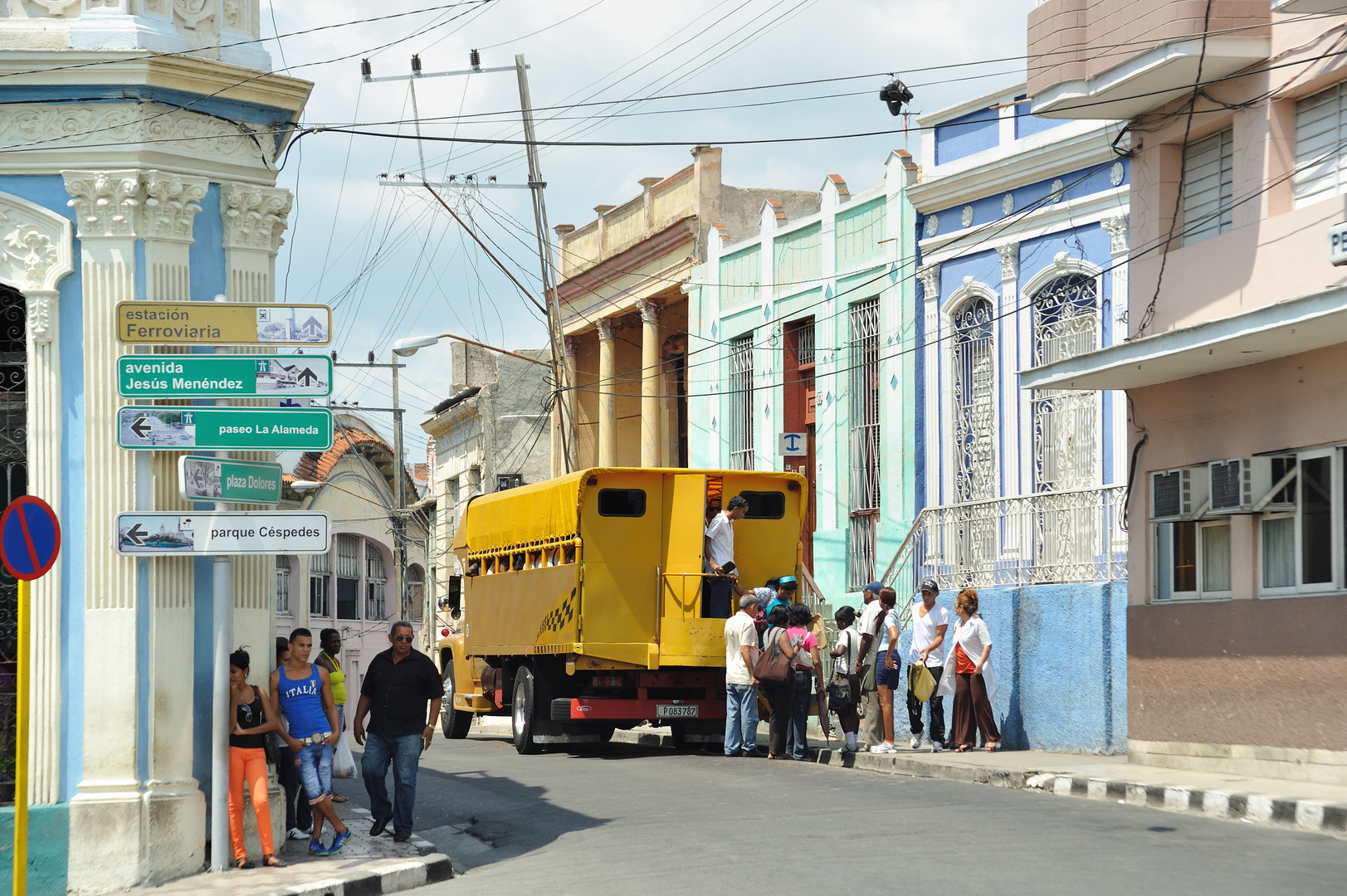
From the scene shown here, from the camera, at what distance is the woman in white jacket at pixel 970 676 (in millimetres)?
16859

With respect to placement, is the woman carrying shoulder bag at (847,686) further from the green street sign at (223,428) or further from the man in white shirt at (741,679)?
the green street sign at (223,428)

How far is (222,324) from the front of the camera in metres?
11.4

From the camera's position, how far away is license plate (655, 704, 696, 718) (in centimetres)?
1816

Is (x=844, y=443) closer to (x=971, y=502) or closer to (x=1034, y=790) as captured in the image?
(x=971, y=502)

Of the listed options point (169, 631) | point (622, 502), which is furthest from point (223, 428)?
point (622, 502)

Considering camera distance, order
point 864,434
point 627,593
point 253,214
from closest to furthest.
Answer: point 253,214, point 627,593, point 864,434

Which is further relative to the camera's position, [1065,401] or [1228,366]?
[1065,401]

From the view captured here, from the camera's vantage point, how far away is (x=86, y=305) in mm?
11477

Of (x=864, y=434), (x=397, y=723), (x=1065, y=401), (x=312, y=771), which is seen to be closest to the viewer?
(x=312, y=771)

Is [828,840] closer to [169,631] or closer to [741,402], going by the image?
[169,631]

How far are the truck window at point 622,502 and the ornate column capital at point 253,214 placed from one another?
20.8 feet

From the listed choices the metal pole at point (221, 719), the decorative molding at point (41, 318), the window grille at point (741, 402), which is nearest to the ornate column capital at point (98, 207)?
the decorative molding at point (41, 318)

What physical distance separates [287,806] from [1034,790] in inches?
244

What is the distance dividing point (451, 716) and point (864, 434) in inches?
289
